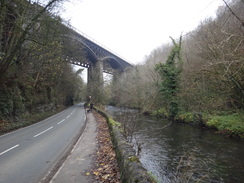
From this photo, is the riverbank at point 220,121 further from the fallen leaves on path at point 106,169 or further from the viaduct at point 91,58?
the viaduct at point 91,58

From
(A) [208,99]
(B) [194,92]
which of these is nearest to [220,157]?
(A) [208,99]

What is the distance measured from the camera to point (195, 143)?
11430 millimetres

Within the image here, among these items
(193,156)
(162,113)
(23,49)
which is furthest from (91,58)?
(193,156)

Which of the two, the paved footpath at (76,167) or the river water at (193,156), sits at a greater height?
the paved footpath at (76,167)

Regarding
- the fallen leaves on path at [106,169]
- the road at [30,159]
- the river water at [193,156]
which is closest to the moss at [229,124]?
the river water at [193,156]

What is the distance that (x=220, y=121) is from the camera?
605 inches

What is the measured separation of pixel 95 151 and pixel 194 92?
12336 mm

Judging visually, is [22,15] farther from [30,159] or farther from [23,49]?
[30,159]

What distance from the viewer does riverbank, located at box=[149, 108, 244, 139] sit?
12953mm

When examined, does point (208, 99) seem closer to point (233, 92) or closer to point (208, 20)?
point (208, 20)

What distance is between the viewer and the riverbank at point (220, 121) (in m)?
13.0

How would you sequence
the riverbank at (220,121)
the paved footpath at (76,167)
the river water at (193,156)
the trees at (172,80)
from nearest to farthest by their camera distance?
the paved footpath at (76,167) → the river water at (193,156) → the riverbank at (220,121) → the trees at (172,80)

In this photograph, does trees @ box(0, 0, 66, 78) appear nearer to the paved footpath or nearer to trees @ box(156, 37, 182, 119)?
the paved footpath

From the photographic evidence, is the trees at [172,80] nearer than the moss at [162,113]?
Yes
